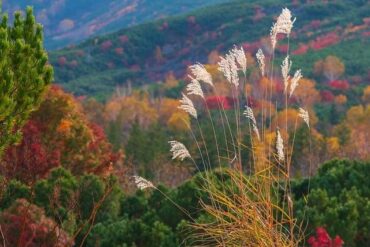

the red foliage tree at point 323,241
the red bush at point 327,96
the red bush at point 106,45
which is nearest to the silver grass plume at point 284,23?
the red foliage tree at point 323,241

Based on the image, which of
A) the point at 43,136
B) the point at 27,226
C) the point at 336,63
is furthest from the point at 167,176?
the point at 336,63

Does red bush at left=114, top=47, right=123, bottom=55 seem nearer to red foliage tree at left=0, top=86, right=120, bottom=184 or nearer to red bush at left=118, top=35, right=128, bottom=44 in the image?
red bush at left=118, top=35, right=128, bottom=44

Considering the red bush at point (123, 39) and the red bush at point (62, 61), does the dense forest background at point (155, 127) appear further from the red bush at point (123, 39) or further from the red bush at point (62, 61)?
the red bush at point (123, 39)

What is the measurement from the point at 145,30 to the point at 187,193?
170068 mm

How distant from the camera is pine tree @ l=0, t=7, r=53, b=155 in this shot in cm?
606

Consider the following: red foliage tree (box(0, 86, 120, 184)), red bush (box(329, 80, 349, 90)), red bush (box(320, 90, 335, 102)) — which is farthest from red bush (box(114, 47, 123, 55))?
red foliage tree (box(0, 86, 120, 184))

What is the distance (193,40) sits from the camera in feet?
586

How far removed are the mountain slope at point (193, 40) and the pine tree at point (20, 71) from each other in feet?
403

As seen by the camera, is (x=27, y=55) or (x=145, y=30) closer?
(x=27, y=55)

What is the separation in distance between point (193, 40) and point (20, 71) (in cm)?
17362

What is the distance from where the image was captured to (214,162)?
47.6 metres

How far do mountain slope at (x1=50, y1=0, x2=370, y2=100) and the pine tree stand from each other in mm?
122778

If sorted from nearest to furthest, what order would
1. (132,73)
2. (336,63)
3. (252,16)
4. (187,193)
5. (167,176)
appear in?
(187,193) < (167,176) < (336,63) < (132,73) < (252,16)

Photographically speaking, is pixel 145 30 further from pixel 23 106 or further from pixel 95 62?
pixel 23 106
